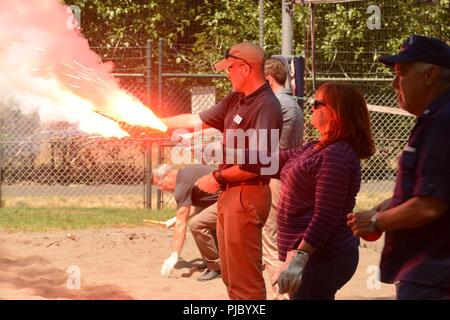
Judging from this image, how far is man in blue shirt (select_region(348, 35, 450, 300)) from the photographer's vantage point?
12.3 feet

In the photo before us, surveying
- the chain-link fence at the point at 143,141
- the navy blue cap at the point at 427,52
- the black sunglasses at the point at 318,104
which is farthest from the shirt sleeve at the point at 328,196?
the chain-link fence at the point at 143,141

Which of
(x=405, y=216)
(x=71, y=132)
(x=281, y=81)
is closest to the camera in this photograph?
(x=405, y=216)

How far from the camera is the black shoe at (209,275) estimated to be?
31.3ft

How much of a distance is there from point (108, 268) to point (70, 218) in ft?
11.1

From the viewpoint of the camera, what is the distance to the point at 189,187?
9.70 meters

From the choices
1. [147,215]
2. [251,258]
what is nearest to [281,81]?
[251,258]

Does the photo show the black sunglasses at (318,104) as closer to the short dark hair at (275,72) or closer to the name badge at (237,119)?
the name badge at (237,119)

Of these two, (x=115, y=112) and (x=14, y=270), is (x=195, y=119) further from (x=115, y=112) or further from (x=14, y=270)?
(x=14, y=270)

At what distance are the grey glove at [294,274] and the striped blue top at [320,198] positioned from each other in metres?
0.09

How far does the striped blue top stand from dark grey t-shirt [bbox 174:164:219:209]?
181 inches

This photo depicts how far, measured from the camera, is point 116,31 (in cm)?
1825

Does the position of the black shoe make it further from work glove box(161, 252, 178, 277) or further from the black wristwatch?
the black wristwatch

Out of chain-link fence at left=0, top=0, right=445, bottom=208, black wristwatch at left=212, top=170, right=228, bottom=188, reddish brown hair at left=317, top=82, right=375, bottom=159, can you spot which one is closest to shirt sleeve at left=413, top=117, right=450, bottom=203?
reddish brown hair at left=317, top=82, right=375, bottom=159

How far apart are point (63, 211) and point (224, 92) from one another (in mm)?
A: 4725
